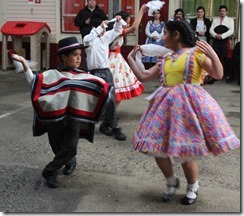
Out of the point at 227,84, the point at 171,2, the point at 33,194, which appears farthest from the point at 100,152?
the point at 171,2

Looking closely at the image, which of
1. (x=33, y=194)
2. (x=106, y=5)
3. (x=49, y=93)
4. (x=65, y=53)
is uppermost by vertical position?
(x=106, y=5)

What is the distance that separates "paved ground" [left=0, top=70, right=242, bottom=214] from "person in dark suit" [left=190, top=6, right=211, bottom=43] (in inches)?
182

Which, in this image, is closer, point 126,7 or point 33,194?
point 33,194

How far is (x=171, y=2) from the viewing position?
10.6 m

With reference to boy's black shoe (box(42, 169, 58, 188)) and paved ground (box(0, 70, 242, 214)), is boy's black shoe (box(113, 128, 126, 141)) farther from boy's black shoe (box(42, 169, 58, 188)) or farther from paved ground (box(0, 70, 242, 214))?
boy's black shoe (box(42, 169, 58, 188))

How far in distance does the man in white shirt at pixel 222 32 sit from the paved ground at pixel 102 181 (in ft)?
14.6

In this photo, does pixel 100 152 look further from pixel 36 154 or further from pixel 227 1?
pixel 227 1

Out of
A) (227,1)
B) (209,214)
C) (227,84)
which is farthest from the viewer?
(227,1)

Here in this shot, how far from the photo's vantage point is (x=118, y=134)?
541cm

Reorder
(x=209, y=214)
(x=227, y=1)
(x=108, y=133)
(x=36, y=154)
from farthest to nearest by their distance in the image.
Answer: (x=227, y=1) → (x=108, y=133) → (x=36, y=154) → (x=209, y=214)

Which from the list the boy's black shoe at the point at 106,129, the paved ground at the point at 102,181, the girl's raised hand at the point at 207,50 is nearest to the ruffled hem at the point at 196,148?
the paved ground at the point at 102,181

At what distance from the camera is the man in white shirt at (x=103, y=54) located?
537 centimetres

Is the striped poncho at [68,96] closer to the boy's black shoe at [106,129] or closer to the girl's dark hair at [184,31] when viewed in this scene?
the girl's dark hair at [184,31]

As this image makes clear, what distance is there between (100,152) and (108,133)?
26.9 inches
